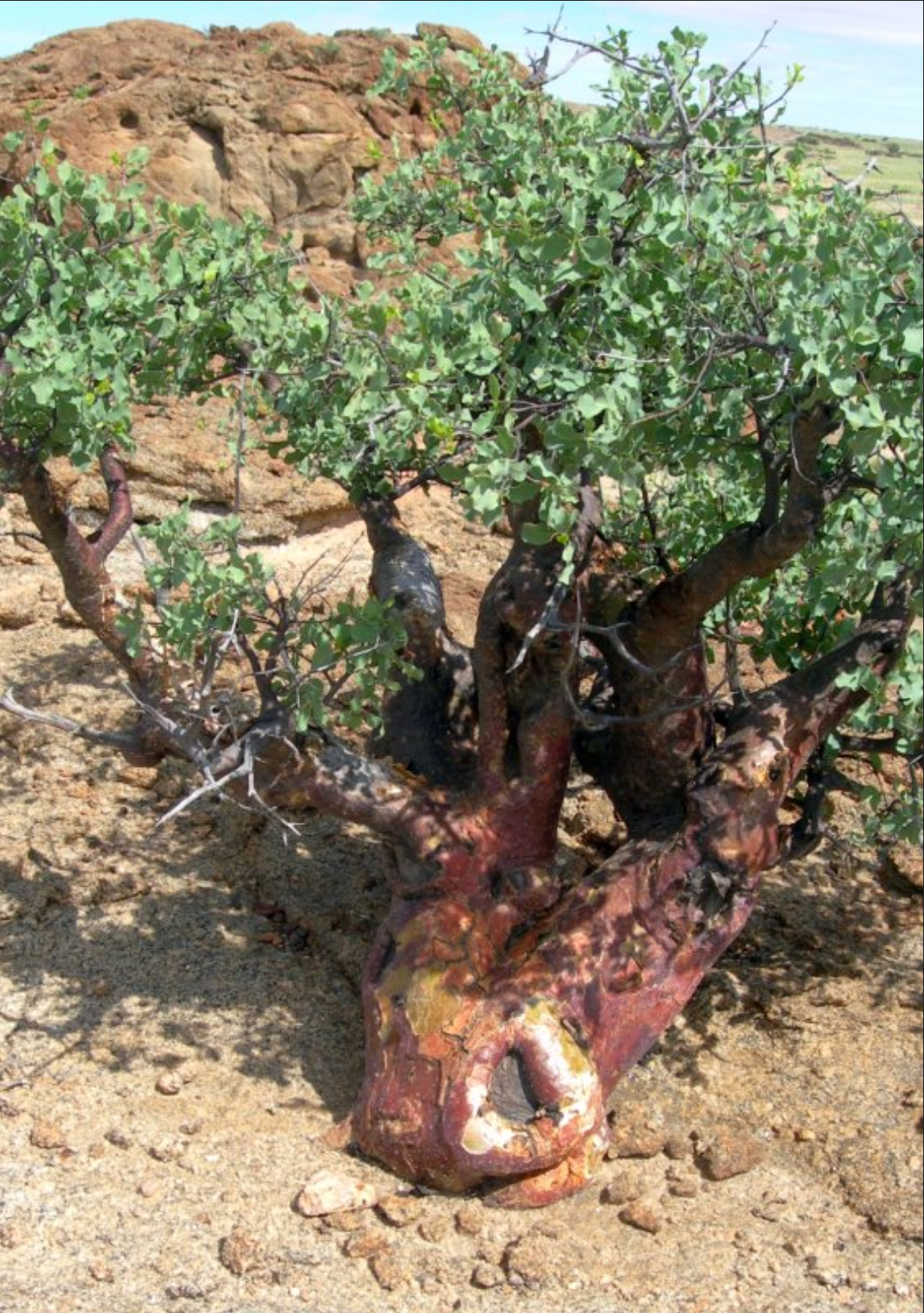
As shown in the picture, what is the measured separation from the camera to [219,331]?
4.36 metres

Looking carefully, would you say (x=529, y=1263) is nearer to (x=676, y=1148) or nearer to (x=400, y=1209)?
(x=400, y=1209)

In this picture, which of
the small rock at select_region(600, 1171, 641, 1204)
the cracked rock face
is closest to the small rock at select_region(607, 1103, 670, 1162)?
the small rock at select_region(600, 1171, 641, 1204)

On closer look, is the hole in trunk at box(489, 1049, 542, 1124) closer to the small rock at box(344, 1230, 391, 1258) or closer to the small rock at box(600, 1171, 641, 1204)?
the small rock at box(600, 1171, 641, 1204)

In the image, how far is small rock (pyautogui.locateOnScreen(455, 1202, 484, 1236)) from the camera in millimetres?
3867

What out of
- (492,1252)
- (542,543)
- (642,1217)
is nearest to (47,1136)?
(492,1252)

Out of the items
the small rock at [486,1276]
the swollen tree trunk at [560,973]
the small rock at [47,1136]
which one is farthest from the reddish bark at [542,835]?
the small rock at [47,1136]

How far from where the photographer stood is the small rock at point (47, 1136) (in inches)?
160

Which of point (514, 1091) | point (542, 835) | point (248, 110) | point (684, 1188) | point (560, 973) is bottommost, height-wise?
point (684, 1188)

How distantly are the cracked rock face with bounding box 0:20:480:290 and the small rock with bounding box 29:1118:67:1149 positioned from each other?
4.89m

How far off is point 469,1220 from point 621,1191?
0.43 meters

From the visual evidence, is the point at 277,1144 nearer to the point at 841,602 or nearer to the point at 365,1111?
the point at 365,1111

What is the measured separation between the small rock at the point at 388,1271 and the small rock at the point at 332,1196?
0.17 meters

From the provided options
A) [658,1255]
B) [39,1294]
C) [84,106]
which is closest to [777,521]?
[658,1255]

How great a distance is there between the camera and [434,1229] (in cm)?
387
